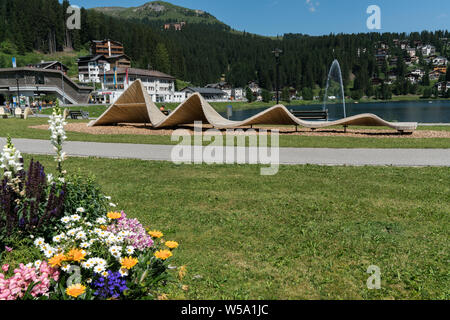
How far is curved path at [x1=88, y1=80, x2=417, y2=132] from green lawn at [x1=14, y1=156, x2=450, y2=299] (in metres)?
8.78

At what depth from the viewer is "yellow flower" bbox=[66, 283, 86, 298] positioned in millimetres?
2736

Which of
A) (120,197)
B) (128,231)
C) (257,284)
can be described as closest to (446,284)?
(257,284)

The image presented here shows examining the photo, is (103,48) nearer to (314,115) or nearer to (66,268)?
(314,115)

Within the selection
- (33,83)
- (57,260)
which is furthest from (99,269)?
(33,83)

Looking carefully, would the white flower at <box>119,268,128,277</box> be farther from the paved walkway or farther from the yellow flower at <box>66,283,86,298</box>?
the paved walkway

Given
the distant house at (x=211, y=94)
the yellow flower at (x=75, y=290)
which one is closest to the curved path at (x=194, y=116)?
the yellow flower at (x=75, y=290)

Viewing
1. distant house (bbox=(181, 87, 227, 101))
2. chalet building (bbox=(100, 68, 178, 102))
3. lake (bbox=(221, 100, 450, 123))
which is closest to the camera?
lake (bbox=(221, 100, 450, 123))

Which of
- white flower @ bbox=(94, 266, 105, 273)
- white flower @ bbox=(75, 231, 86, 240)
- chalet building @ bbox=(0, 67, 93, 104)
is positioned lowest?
white flower @ bbox=(94, 266, 105, 273)

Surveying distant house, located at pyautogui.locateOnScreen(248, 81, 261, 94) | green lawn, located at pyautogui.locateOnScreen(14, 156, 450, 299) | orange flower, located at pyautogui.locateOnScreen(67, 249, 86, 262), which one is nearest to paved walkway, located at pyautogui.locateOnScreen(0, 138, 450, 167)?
green lawn, located at pyautogui.locateOnScreen(14, 156, 450, 299)

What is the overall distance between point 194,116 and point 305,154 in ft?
31.4

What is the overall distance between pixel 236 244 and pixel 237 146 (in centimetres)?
897

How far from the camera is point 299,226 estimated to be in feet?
17.4

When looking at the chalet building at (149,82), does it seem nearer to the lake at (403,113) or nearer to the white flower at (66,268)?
the lake at (403,113)

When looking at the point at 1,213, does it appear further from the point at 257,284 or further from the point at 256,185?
the point at 256,185
